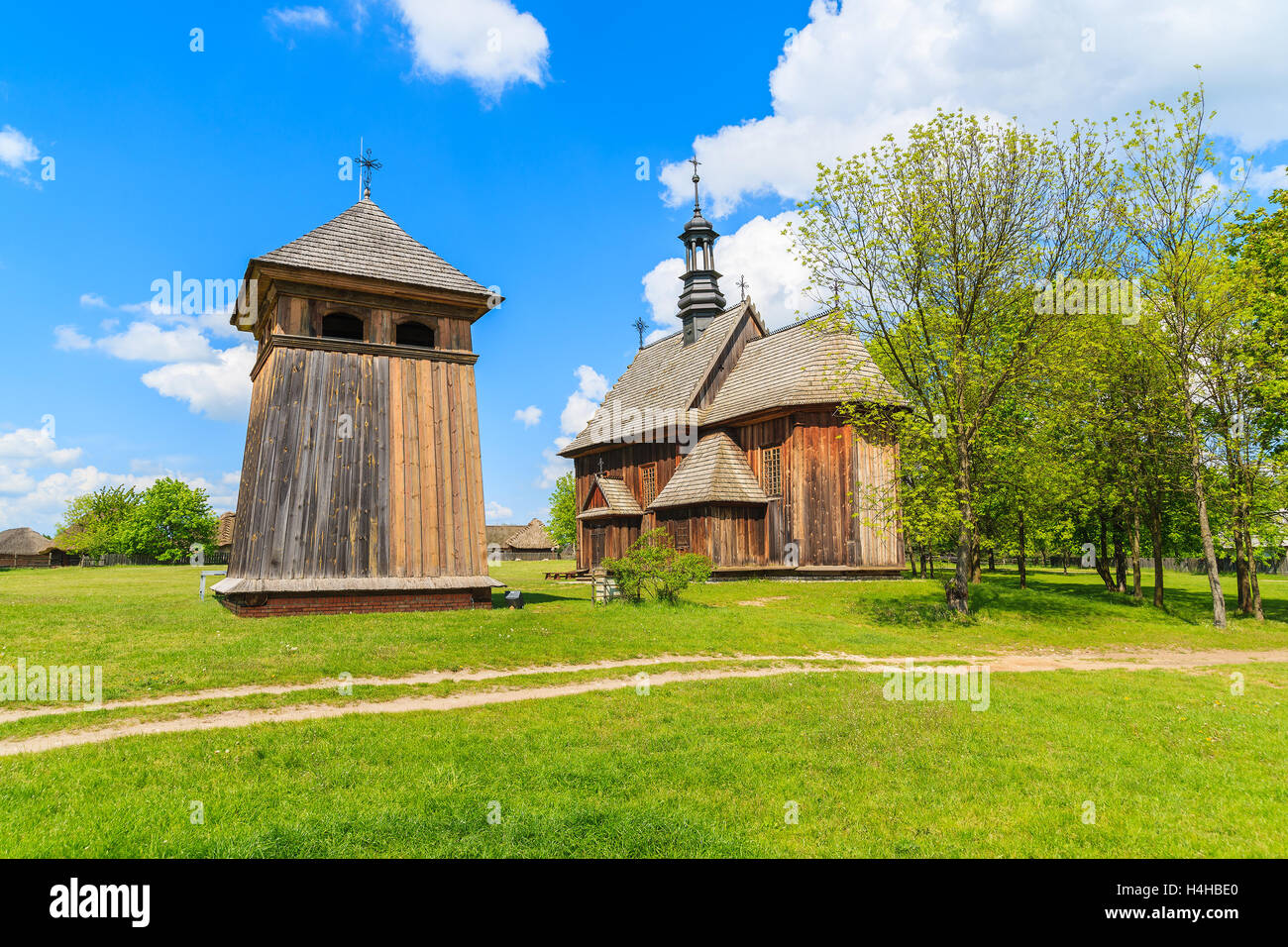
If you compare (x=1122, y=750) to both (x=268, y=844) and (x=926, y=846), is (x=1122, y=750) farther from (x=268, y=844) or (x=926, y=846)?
(x=268, y=844)

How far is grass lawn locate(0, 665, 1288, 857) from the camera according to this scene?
5.25 m

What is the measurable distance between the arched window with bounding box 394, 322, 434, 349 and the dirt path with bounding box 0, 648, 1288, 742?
11.6 meters

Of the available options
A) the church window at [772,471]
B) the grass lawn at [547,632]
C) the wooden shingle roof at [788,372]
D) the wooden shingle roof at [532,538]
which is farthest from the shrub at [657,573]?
the wooden shingle roof at [532,538]

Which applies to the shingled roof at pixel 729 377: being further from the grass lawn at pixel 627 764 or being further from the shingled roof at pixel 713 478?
the grass lawn at pixel 627 764

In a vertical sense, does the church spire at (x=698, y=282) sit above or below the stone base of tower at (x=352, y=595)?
above

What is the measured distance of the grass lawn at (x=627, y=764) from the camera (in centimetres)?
533

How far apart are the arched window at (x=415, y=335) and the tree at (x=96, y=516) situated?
83925 millimetres

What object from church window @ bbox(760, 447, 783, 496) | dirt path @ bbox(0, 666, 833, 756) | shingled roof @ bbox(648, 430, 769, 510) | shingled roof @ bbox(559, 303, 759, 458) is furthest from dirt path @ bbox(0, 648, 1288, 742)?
shingled roof @ bbox(559, 303, 759, 458)

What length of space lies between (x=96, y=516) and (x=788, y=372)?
96749 mm

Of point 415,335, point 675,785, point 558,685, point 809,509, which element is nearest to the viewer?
point 675,785

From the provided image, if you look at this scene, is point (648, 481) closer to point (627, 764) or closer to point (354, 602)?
point (354, 602)

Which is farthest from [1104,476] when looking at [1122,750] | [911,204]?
[1122,750]

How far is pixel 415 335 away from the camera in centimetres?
2045

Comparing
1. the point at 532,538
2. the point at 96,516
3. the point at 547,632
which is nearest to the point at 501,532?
the point at 532,538
